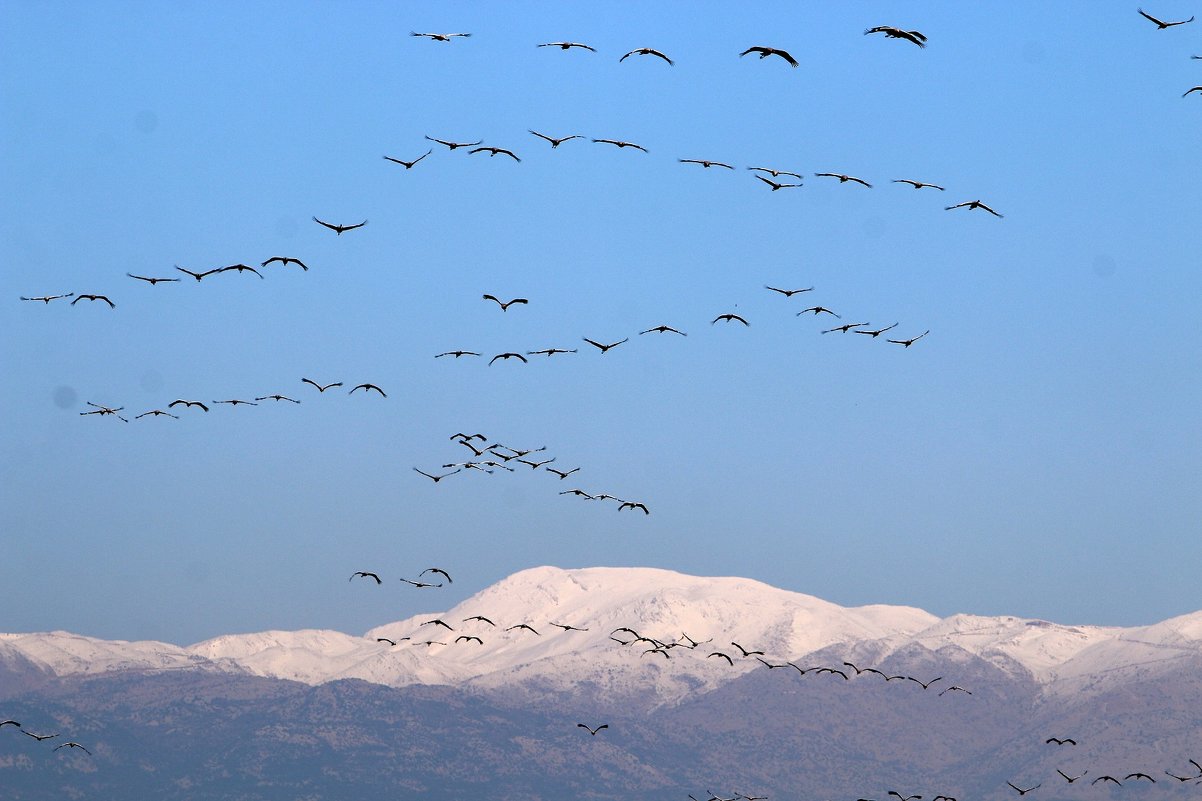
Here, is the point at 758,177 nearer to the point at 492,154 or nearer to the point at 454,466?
the point at 492,154

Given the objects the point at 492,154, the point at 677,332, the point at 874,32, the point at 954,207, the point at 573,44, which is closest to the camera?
the point at 874,32

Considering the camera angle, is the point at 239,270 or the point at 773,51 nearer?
the point at 773,51

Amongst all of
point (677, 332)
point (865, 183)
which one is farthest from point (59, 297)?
point (865, 183)

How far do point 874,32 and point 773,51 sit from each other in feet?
16.3

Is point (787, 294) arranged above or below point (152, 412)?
above

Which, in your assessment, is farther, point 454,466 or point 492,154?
point 454,466

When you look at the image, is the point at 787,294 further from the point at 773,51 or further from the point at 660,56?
the point at 773,51

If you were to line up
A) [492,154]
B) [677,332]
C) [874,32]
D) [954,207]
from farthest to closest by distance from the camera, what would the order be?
[677,332] < [492,154] < [954,207] < [874,32]

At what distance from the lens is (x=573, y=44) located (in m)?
78.2

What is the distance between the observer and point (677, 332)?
108 metres

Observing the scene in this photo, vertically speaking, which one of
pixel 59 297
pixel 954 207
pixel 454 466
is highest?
pixel 954 207

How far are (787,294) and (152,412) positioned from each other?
4204 cm

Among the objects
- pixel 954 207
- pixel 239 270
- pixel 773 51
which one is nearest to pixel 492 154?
pixel 239 270

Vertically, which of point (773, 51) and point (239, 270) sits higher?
point (773, 51)
